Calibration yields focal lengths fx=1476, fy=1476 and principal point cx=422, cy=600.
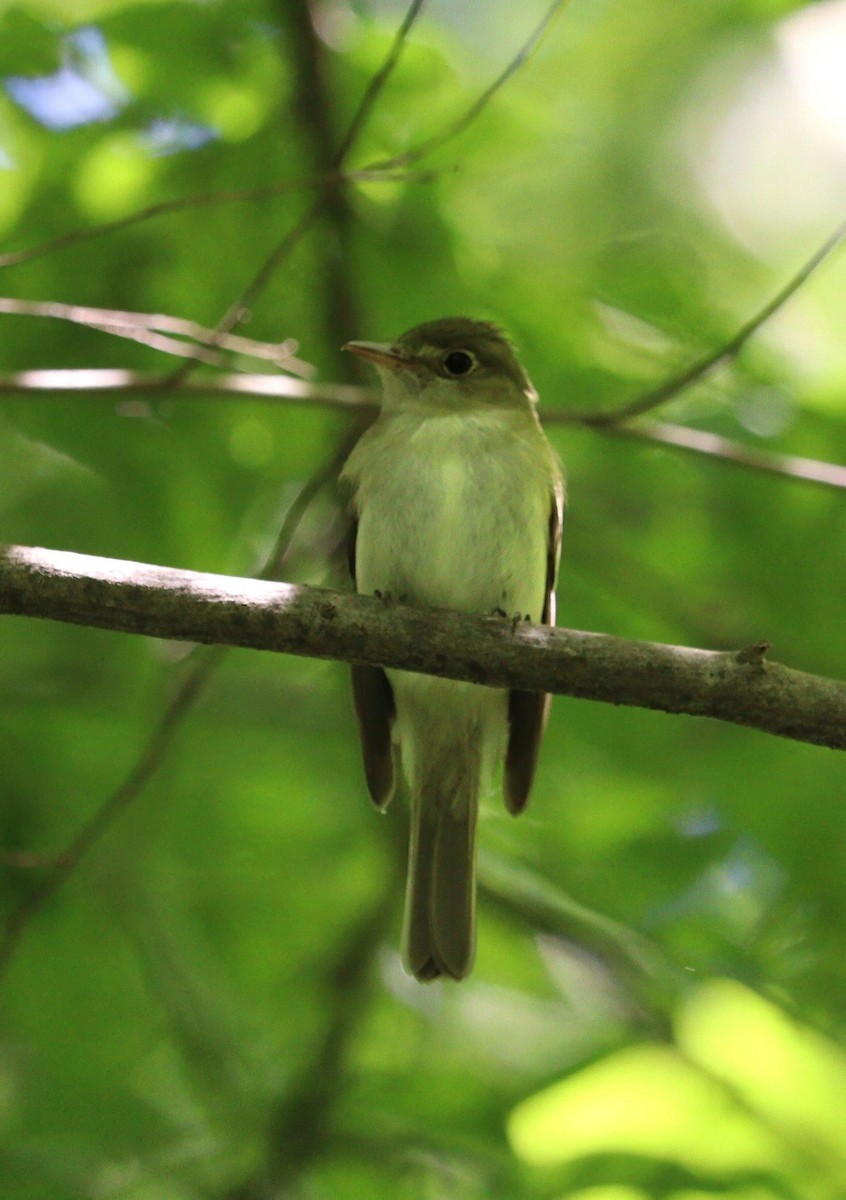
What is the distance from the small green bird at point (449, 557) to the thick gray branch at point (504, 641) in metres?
1.02

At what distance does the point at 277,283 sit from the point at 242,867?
2221 mm

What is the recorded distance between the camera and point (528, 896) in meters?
5.59

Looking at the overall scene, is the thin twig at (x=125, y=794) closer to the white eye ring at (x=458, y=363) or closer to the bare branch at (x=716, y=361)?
the white eye ring at (x=458, y=363)

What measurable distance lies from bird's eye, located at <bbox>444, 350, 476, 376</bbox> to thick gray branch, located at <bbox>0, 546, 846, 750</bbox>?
181cm

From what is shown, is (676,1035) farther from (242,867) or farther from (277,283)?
(277,283)

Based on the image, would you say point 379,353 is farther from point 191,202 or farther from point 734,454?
point 734,454

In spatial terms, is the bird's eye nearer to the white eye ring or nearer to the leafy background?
the white eye ring

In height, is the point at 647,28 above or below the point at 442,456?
above

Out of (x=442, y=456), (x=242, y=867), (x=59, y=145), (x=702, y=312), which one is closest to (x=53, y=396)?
(x=59, y=145)

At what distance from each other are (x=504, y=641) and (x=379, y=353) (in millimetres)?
1750

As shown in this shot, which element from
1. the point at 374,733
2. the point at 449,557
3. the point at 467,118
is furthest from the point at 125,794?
the point at 467,118

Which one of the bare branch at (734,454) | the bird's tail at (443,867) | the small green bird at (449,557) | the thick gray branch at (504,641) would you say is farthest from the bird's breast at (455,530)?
the thick gray branch at (504,641)

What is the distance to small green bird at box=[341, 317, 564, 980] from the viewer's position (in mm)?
4781

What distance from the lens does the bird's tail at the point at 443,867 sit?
4867 mm
